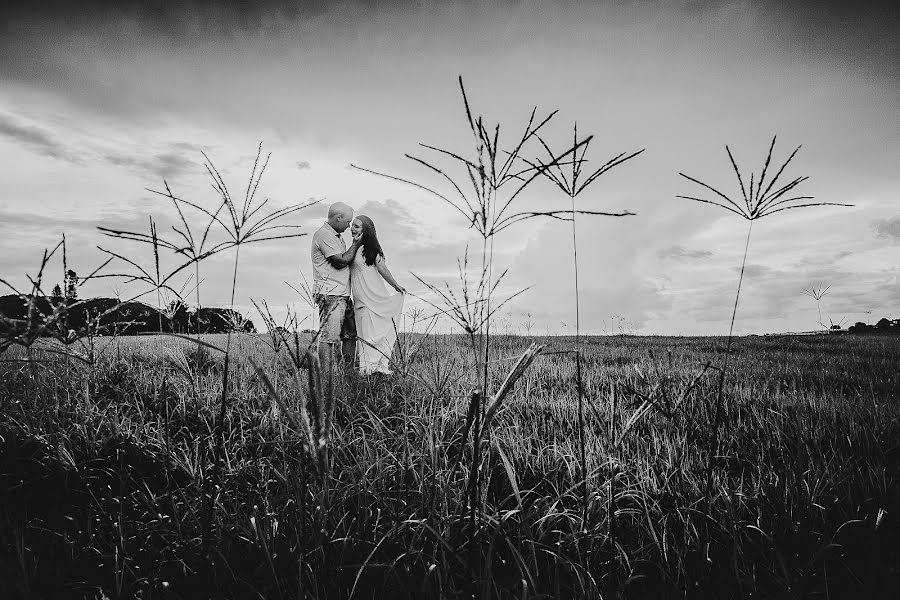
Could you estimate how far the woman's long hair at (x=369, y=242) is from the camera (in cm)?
732

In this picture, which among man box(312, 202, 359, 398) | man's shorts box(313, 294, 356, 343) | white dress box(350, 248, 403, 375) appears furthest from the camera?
white dress box(350, 248, 403, 375)

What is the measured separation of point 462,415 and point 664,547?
5.61 feet

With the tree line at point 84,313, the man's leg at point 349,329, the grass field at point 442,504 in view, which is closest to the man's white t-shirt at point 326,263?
the man's leg at point 349,329

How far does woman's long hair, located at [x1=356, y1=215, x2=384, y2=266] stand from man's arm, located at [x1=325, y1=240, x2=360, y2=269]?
28 centimetres

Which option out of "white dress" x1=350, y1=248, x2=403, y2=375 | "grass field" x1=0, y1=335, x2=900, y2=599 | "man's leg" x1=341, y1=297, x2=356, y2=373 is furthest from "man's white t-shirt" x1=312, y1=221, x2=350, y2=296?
"grass field" x1=0, y1=335, x2=900, y2=599

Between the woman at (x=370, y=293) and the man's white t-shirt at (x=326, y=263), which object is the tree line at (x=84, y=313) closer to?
the man's white t-shirt at (x=326, y=263)

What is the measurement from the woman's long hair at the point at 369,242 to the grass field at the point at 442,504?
324cm

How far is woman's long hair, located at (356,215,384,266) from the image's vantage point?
24.0ft

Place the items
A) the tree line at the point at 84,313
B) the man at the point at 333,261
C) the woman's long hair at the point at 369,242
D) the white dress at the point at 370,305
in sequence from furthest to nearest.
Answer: the white dress at the point at 370,305, the woman's long hair at the point at 369,242, the man at the point at 333,261, the tree line at the point at 84,313

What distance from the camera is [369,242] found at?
745cm

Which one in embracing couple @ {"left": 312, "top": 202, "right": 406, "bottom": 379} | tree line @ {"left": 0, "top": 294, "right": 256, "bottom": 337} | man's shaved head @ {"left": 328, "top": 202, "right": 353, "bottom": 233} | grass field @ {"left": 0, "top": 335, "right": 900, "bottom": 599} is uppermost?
man's shaved head @ {"left": 328, "top": 202, "right": 353, "bottom": 233}

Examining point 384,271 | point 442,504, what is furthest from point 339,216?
point 442,504

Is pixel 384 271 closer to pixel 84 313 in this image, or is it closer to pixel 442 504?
pixel 84 313

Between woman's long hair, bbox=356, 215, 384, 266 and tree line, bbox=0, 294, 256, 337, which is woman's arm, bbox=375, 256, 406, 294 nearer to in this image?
woman's long hair, bbox=356, 215, 384, 266
